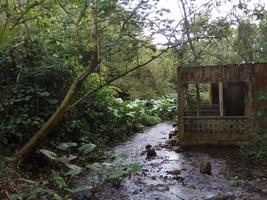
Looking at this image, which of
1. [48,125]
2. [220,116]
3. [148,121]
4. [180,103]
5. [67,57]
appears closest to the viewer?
[48,125]

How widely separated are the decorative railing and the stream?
58cm

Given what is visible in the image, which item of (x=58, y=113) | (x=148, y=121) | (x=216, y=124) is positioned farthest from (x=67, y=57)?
(x=148, y=121)

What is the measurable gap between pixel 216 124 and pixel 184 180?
3809 millimetres

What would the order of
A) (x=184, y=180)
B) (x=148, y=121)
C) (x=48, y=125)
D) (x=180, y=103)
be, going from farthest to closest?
(x=148, y=121) < (x=180, y=103) < (x=184, y=180) < (x=48, y=125)

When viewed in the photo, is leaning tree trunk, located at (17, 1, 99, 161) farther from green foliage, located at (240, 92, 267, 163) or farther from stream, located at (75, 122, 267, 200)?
green foliage, located at (240, 92, 267, 163)

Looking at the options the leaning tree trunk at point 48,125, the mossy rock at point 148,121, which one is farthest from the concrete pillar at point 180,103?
the mossy rock at point 148,121

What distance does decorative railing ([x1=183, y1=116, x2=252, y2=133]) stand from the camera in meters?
11.5

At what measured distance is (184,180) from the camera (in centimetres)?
827

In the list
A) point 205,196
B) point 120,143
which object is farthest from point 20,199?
point 120,143

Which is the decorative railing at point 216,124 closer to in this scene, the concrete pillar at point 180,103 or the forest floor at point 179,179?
the concrete pillar at point 180,103

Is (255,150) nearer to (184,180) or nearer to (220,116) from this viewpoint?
(220,116)

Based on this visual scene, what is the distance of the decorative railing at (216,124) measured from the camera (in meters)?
11.5

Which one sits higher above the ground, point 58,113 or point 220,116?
point 58,113

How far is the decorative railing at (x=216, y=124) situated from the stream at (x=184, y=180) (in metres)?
0.58
